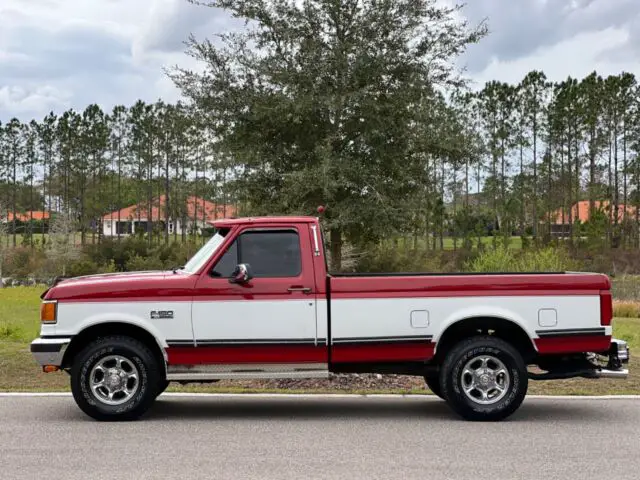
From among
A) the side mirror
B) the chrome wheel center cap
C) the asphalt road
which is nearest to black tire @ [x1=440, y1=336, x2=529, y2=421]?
the asphalt road

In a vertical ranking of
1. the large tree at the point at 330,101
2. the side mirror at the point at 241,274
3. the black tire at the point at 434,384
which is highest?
the large tree at the point at 330,101

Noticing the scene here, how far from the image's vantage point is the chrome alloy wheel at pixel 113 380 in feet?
27.2

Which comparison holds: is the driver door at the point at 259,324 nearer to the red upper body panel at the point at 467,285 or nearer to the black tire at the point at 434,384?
the red upper body panel at the point at 467,285

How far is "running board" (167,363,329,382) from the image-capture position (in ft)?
27.5

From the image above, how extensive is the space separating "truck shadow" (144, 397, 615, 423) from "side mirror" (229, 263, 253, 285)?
141 centimetres

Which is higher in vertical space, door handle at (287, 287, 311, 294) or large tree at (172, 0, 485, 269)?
large tree at (172, 0, 485, 269)

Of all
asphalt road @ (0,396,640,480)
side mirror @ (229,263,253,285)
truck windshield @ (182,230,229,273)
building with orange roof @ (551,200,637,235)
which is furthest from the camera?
building with orange roof @ (551,200,637,235)

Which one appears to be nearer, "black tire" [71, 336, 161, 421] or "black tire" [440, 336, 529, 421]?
"black tire" [71, 336, 161, 421]

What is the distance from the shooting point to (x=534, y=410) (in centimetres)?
918

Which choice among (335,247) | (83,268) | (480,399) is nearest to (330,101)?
(335,247)

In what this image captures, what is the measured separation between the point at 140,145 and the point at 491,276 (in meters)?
74.8

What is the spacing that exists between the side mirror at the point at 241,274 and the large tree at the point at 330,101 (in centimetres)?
321

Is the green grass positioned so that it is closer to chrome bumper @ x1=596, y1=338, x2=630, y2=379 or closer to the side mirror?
chrome bumper @ x1=596, y1=338, x2=630, y2=379

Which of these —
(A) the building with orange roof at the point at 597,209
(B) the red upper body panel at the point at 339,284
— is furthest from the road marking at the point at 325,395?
(A) the building with orange roof at the point at 597,209
